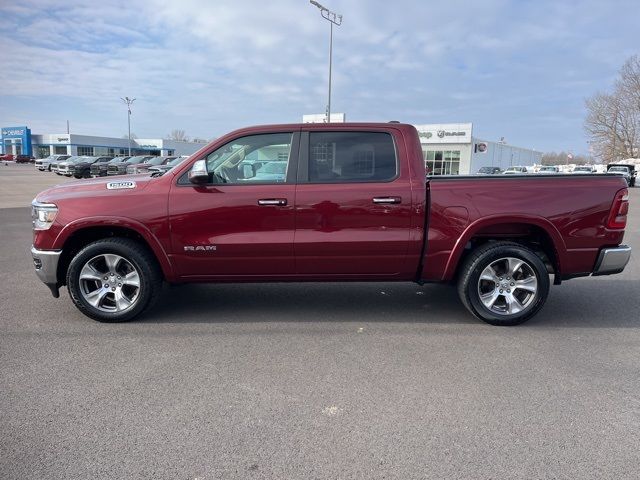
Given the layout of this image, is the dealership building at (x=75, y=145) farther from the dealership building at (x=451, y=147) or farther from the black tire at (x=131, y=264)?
the black tire at (x=131, y=264)

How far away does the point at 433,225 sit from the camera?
463 centimetres

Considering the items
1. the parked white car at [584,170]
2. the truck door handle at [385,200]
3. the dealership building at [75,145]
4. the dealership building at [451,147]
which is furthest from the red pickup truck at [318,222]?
the dealership building at [75,145]

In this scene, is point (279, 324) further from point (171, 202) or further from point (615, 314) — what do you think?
point (615, 314)

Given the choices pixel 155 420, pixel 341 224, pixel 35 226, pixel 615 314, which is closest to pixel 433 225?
pixel 341 224

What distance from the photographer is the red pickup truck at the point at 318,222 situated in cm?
455

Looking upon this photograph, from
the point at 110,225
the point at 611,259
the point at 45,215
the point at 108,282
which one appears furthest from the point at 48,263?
the point at 611,259

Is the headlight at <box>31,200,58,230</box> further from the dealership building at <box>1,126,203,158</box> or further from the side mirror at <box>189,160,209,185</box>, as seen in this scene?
the dealership building at <box>1,126,203,158</box>

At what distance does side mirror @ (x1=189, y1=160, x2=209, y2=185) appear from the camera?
441cm

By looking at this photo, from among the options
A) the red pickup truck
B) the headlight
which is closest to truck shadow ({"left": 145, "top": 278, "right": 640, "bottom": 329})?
the red pickup truck

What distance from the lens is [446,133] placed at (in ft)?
180

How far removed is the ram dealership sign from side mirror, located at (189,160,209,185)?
52.1 m

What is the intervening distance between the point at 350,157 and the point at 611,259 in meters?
2.73

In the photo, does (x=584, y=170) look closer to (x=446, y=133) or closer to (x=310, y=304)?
(x=310, y=304)

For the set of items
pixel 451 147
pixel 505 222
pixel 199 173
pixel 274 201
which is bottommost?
pixel 505 222
